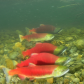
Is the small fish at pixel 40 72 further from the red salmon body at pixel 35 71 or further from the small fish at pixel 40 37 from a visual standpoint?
the small fish at pixel 40 37

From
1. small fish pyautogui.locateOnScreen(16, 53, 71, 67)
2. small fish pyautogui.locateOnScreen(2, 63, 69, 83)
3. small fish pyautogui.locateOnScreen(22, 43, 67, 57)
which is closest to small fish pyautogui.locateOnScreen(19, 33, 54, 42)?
small fish pyautogui.locateOnScreen(22, 43, 67, 57)

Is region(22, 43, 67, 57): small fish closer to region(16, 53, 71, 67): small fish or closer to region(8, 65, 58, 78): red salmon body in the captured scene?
region(16, 53, 71, 67): small fish

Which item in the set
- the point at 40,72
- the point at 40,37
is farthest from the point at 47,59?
the point at 40,37

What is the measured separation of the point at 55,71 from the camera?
167 centimetres

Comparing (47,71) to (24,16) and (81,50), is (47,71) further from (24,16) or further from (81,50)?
(24,16)

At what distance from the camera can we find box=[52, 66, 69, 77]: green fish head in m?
1.64

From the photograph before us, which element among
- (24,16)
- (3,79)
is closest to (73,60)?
(3,79)

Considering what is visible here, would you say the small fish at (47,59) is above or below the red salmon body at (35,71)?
above

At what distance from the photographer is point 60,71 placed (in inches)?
64.9

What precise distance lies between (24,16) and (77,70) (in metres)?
88.6

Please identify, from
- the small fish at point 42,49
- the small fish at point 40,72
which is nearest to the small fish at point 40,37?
the small fish at point 42,49

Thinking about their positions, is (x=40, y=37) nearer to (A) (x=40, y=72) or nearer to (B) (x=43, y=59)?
(B) (x=43, y=59)

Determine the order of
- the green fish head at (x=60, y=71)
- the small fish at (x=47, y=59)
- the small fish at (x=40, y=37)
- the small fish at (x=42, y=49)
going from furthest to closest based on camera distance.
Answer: the small fish at (x=40, y=37), the small fish at (x=42, y=49), the small fish at (x=47, y=59), the green fish head at (x=60, y=71)

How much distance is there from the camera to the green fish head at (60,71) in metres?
1.64
